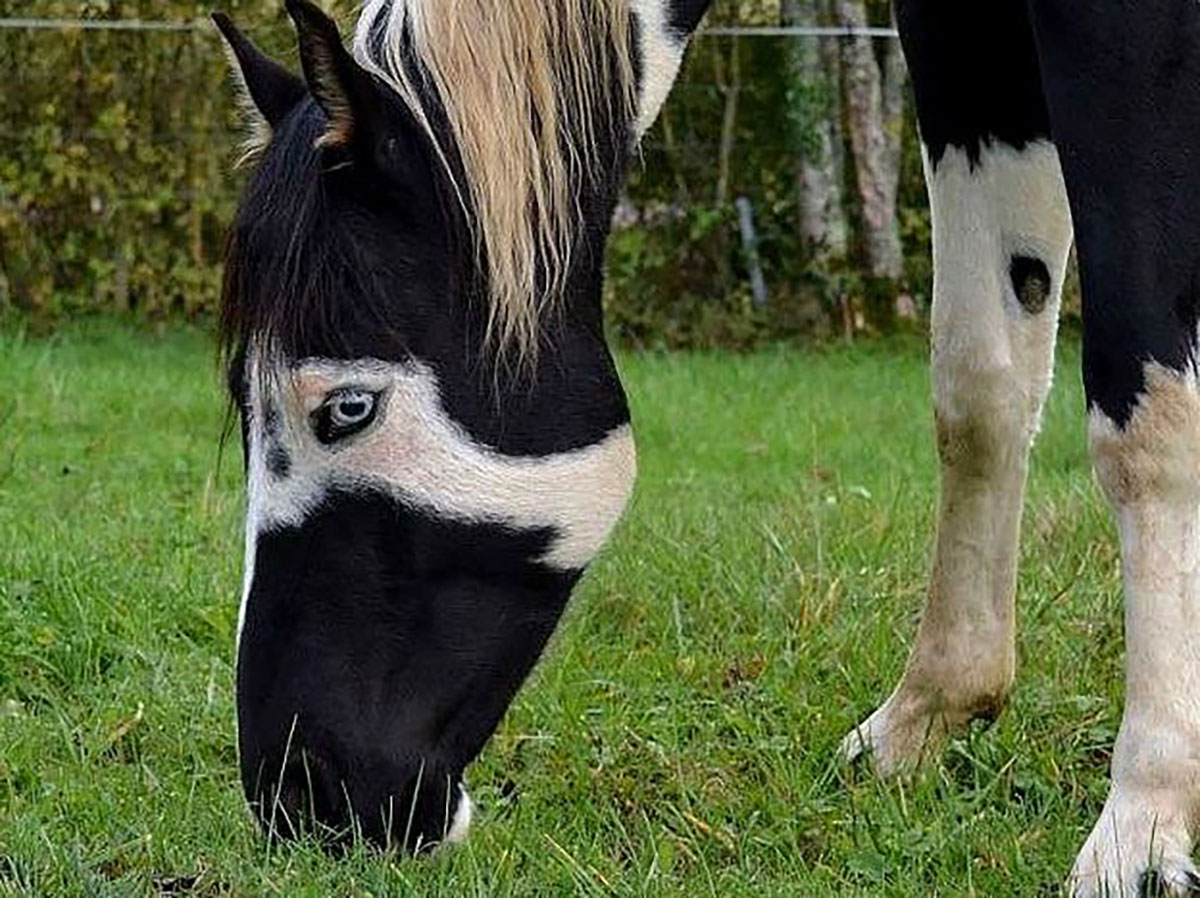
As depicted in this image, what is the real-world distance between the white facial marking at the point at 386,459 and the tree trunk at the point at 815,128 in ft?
29.2

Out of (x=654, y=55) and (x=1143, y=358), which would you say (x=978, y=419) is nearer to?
(x=1143, y=358)

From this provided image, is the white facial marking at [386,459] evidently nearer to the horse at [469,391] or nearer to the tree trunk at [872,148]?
the horse at [469,391]

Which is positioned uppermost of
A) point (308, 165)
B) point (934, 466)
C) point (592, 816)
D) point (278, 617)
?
point (308, 165)

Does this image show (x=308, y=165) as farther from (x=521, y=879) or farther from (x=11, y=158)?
(x=11, y=158)

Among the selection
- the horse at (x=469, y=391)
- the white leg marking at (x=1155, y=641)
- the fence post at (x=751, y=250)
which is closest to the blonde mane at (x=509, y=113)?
the horse at (x=469, y=391)

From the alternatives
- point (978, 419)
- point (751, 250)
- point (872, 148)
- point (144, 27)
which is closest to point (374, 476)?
point (978, 419)

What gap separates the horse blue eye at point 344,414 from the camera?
2.58m

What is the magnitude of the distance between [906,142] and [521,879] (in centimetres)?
959

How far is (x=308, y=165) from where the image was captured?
2588 millimetres

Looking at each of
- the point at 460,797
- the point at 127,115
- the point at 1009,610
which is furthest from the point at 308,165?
the point at 127,115

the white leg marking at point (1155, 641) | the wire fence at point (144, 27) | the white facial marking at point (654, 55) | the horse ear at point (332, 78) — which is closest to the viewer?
the horse ear at point (332, 78)

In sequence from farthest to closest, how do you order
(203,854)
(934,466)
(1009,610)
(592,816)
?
(934,466) → (1009,610) → (592,816) → (203,854)

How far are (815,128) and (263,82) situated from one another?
880 cm

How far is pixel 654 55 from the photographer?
2.82m
